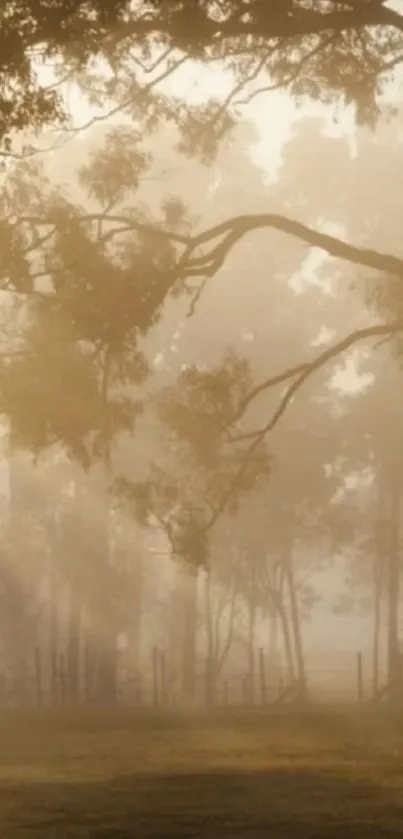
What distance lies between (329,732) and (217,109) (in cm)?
1222

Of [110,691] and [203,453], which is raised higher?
[203,453]

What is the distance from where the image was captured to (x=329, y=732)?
2841cm

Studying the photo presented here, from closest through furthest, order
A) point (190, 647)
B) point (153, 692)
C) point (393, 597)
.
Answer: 1. point (153, 692)
2. point (393, 597)
3. point (190, 647)

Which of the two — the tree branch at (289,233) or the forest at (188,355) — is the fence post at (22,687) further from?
the tree branch at (289,233)

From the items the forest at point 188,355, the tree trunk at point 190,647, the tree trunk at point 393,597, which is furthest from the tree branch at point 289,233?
the tree trunk at point 393,597

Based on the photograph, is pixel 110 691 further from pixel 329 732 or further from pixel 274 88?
pixel 274 88

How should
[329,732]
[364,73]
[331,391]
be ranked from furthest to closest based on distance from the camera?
1. [331,391]
2. [329,732]
3. [364,73]

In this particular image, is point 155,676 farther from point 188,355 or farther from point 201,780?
point 201,780

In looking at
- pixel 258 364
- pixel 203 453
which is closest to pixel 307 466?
pixel 258 364

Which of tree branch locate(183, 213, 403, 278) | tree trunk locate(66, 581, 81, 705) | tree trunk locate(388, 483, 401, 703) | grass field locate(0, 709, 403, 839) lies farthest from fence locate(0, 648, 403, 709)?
tree branch locate(183, 213, 403, 278)

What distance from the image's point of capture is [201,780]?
17016mm

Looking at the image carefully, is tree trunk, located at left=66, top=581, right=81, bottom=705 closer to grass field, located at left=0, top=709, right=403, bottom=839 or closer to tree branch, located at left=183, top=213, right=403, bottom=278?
grass field, located at left=0, top=709, right=403, bottom=839

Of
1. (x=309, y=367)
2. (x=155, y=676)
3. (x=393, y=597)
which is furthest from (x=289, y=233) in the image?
(x=393, y=597)

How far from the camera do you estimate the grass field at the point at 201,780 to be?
12.5 m
